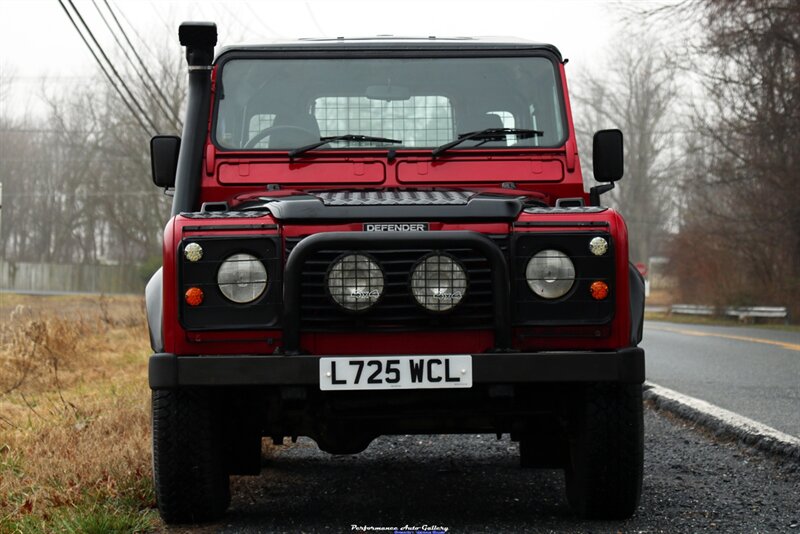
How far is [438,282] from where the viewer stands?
413cm

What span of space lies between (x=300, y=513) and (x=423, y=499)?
2.05ft

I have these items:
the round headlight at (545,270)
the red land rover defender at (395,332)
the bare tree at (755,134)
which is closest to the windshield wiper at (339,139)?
the red land rover defender at (395,332)

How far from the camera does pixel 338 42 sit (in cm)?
564

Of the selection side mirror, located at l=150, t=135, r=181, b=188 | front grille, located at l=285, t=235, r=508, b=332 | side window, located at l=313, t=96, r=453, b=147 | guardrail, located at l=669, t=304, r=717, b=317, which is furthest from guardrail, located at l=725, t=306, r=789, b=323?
front grille, located at l=285, t=235, r=508, b=332

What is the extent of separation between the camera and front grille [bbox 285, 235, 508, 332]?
411 cm

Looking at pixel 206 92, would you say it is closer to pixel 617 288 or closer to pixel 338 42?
pixel 338 42

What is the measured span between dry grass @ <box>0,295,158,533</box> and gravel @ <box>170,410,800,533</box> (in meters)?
0.50

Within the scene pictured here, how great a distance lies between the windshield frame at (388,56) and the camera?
17.6ft

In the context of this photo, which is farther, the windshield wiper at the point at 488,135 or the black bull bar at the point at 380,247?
the windshield wiper at the point at 488,135

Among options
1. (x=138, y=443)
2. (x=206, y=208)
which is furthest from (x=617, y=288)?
(x=138, y=443)

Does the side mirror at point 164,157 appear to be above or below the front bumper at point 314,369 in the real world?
above

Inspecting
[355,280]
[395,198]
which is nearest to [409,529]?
[355,280]

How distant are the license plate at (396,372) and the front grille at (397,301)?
0.12m

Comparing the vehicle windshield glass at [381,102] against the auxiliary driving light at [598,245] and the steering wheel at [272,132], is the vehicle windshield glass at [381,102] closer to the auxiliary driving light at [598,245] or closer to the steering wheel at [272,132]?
the steering wheel at [272,132]
